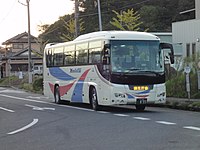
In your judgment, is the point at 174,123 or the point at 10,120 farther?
the point at 10,120

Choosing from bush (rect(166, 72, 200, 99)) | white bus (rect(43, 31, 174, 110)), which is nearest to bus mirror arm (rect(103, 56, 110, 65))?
white bus (rect(43, 31, 174, 110))

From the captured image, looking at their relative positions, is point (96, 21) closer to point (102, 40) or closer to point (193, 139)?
point (102, 40)

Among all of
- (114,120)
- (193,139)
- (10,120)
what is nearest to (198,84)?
(114,120)

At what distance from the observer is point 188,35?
33.0m

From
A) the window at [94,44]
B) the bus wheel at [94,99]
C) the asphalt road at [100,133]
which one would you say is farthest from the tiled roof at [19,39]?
the asphalt road at [100,133]

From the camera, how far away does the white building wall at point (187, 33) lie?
31.9 metres

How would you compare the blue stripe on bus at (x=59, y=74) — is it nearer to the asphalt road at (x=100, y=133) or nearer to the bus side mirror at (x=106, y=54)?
the bus side mirror at (x=106, y=54)

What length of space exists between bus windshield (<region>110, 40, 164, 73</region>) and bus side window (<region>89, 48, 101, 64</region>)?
107 cm

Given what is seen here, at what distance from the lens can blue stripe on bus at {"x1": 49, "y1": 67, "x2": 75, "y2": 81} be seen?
2362cm

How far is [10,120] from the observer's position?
17.1 m

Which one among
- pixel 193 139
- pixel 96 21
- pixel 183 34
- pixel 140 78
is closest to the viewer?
pixel 193 139

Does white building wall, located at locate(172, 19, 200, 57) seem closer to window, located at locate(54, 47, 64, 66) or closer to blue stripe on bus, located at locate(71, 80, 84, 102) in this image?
window, located at locate(54, 47, 64, 66)

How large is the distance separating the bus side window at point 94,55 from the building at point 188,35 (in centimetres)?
1256

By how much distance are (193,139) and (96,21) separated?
62.0 meters
